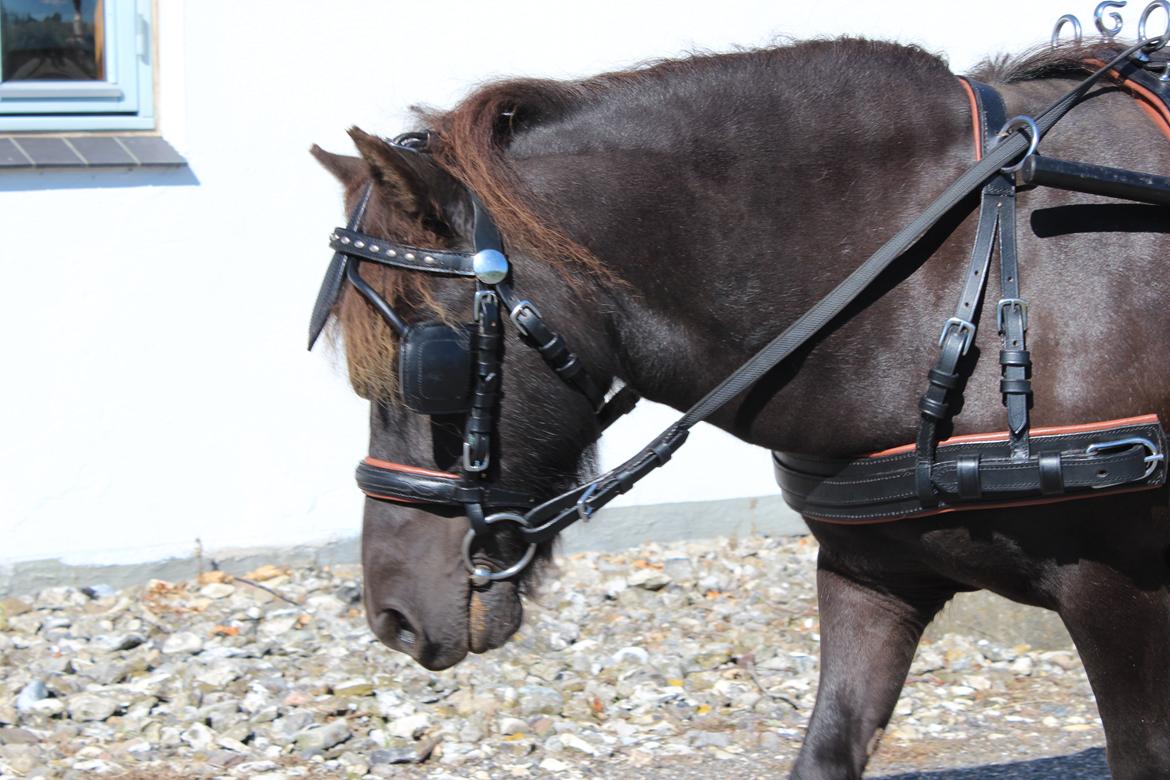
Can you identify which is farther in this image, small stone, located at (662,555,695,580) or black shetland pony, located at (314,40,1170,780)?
small stone, located at (662,555,695,580)

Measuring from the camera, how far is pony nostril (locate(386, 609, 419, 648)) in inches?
84.4

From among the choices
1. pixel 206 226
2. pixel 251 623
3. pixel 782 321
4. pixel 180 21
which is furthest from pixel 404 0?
pixel 782 321

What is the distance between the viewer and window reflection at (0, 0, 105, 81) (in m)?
4.29

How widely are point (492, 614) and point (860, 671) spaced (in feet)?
2.54

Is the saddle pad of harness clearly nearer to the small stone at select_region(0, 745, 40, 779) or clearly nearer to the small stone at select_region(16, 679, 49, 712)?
the small stone at select_region(0, 745, 40, 779)

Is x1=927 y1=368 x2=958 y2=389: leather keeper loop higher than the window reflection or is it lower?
lower

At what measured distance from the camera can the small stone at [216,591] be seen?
4.43 metres

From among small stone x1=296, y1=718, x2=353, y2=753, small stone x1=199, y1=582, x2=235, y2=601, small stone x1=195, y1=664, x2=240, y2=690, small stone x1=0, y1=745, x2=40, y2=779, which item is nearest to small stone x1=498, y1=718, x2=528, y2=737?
small stone x1=296, y1=718, x2=353, y2=753

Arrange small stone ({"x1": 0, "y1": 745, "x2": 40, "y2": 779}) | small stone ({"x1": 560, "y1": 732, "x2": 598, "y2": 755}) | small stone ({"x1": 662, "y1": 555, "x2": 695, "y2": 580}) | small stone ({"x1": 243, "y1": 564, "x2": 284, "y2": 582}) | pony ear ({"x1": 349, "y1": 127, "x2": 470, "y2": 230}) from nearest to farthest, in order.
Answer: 1. pony ear ({"x1": 349, "y1": 127, "x2": 470, "y2": 230})
2. small stone ({"x1": 0, "y1": 745, "x2": 40, "y2": 779})
3. small stone ({"x1": 560, "y1": 732, "x2": 598, "y2": 755})
4. small stone ({"x1": 243, "y1": 564, "x2": 284, "y2": 582})
5. small stone ({"x1": 662, "y1": 555, "x2": 695, "y2": 580})

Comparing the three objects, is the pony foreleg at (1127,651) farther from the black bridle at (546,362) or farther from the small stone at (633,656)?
the small stone at (633,656)

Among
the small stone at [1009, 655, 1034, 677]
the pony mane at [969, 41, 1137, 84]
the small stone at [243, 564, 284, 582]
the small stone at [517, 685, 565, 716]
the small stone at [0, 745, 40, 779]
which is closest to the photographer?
the pony mane at [969, 41, 1137, 84]

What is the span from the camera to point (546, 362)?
198 cm

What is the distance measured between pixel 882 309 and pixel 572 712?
203 cm

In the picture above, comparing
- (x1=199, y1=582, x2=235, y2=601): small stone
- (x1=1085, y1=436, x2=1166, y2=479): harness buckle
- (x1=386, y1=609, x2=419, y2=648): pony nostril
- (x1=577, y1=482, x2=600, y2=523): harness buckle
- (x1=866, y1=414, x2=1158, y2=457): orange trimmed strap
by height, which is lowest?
(x1=199, y1=582, x2=235, y2=601): small stone
